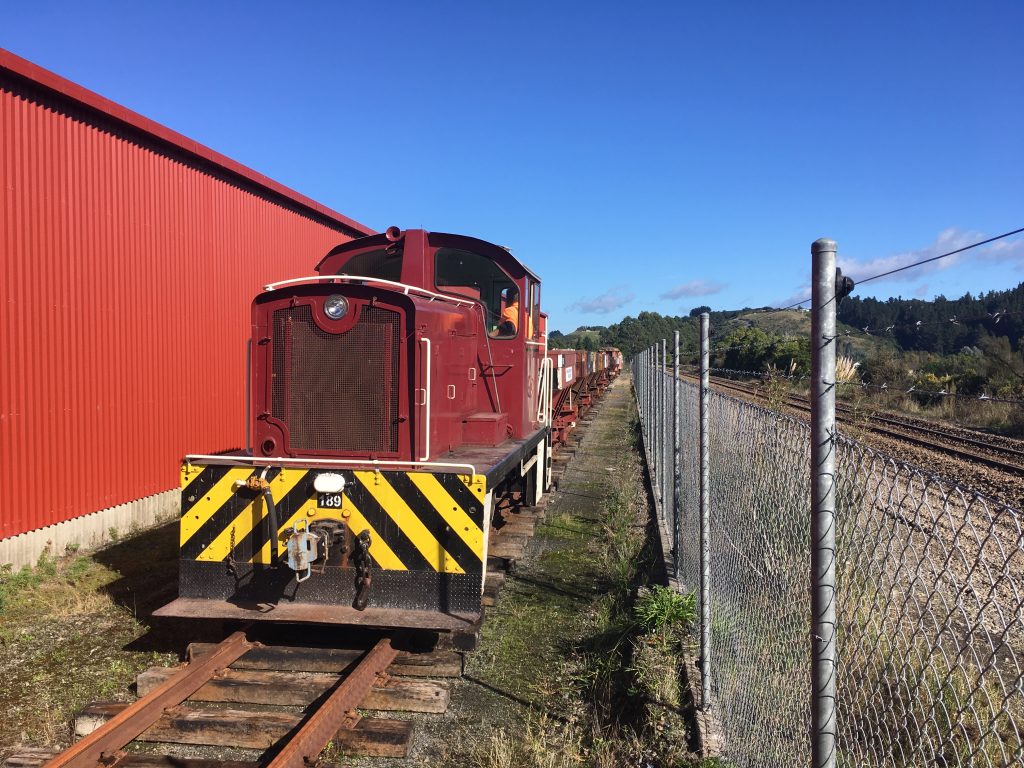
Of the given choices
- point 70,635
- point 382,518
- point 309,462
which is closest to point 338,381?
point 309,462

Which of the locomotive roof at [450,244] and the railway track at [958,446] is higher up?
the locomotive roof at [450,244]

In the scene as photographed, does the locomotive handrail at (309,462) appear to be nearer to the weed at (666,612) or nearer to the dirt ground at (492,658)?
the dirt ground at (492,658)

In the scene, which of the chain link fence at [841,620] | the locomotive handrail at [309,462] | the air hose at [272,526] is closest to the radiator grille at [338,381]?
the locomotive handrail at [309,462]

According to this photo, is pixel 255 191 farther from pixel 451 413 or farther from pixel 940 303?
pixel 940 303

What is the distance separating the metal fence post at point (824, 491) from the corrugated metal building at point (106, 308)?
24.0 ft

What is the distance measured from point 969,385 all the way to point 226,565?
19.6 metres

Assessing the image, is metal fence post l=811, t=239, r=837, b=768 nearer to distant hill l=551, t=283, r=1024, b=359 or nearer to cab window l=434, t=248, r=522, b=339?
distant hill l=551, t=283, r=1024, b=359

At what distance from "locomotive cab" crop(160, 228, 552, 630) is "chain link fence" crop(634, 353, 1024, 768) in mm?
1668

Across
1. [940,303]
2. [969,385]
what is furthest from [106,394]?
[969,385]

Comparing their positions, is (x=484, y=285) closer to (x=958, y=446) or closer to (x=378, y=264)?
(x=378, y=264)

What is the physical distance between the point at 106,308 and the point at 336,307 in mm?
4389

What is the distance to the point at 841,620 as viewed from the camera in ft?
10.3

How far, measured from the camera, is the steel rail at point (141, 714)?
337 cm

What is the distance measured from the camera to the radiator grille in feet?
17.4
